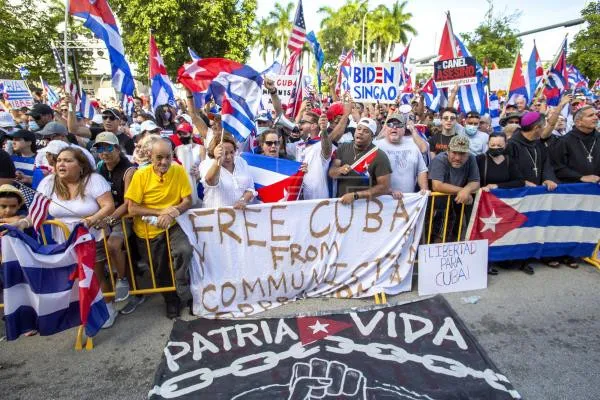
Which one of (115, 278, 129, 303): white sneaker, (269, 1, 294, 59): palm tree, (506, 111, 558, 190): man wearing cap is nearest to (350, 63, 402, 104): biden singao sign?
(506, 111, 558, 190): man wearing cap

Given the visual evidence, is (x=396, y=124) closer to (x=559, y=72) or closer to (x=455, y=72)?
(x=455, y=72)

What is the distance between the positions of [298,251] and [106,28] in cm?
428

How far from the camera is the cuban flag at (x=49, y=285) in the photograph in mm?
3371

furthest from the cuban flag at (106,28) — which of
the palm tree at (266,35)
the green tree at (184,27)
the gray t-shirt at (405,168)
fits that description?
the palm tree at (266,35)

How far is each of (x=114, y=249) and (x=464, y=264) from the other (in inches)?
157

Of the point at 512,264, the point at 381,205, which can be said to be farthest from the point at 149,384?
the point at 512,264

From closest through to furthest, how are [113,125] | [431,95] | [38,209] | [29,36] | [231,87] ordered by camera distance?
[38,209] < [231,87] < [113,125] < [431,95] < [29,36]

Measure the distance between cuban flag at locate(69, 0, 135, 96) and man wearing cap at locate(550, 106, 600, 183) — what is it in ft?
21.1

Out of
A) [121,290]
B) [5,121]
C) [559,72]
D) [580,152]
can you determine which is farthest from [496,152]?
[5,121]

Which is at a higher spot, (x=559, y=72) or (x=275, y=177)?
(x=559, y=72)

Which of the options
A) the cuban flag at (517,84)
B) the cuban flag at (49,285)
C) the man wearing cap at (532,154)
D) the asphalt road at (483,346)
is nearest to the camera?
the asphalt road at (483,346)

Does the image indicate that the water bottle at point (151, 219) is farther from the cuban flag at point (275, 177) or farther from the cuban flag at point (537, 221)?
the cuban flag at point (537, 221)

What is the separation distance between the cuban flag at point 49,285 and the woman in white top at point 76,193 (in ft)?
0.99

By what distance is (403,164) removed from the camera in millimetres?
4949
